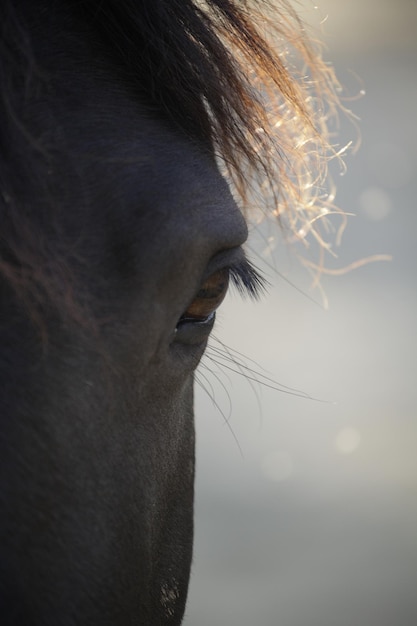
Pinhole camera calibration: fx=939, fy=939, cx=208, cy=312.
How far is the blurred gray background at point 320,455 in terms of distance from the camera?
14.2ft

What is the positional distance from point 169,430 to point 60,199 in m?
0.40

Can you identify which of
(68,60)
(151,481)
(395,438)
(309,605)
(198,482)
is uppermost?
(395,438)

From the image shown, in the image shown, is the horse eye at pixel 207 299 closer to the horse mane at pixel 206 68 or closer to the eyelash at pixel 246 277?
the eyelash at pixel 246 277

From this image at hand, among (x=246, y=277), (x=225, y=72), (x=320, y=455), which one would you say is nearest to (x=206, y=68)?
(x=225, y=72)

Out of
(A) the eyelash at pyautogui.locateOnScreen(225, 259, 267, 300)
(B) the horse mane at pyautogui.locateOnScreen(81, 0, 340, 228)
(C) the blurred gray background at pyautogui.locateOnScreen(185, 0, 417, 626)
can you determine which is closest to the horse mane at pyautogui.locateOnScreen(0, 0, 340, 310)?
(B) the horse mane at pyautogui.locateOnScreen(81, 0, 340, 228)

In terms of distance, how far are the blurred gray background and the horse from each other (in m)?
1.91

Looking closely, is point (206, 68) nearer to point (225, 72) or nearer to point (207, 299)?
point (225, 72)

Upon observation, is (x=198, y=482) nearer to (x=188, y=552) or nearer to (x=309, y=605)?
(x=309, y=605)

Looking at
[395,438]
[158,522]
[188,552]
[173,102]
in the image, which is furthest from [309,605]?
[173,102]

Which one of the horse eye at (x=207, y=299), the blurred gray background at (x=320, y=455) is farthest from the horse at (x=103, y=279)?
the blurred gray background at (x=320, y=455)

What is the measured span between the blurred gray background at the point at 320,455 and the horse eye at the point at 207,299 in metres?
1.84

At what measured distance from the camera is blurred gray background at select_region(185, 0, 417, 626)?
4.33 meters

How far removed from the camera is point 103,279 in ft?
3.92

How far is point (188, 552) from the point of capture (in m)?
1.66
